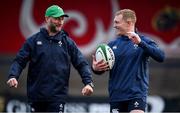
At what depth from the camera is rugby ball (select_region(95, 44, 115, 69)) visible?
32.5 feet

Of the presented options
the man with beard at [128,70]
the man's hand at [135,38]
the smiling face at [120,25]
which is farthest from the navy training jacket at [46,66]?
the man's hand at [135,38]

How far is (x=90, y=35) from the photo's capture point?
16.7m

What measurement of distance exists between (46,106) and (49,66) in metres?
0.52

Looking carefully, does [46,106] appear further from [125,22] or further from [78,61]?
[125,22]

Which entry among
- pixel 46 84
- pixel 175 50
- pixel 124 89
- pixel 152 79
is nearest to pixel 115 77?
pixel 124 89

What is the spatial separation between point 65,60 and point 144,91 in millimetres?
1088

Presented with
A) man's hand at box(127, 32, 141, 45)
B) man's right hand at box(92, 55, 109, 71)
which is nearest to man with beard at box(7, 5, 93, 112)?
man's right hand at box(92, 55, 109, 71)

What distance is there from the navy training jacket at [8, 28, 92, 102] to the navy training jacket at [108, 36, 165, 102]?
422 millimetres

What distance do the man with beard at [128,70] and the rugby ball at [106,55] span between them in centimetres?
5

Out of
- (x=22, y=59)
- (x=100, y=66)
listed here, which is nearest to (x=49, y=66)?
(x=22, y=59)

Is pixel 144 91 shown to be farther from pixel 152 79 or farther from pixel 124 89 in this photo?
pixel 152 79

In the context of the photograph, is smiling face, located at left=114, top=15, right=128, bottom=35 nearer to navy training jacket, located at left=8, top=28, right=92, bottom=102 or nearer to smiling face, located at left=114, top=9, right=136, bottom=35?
smiling face, located at left=114, top=9, right=136, bottom=35

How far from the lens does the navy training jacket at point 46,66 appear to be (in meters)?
9.93

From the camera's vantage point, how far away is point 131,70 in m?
9.87
